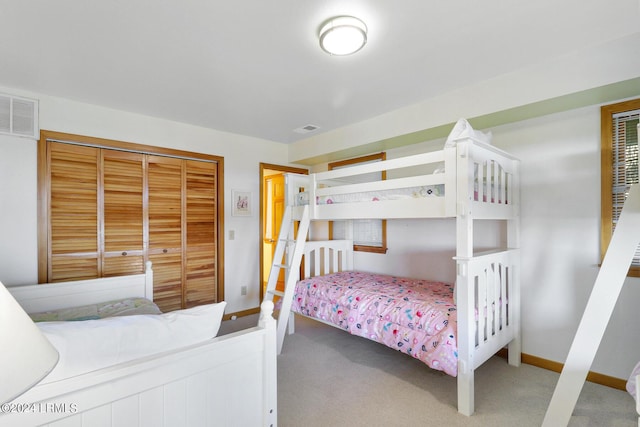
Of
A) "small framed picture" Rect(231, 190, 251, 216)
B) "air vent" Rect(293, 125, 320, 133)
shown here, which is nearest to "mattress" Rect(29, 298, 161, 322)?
"small framed picture" Rect(231, 190, 251, 216)

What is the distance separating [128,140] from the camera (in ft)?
10.0

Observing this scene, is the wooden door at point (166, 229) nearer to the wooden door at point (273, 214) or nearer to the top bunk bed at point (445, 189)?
the top bunk bed at point (445, 189)

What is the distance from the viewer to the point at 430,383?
2.29m

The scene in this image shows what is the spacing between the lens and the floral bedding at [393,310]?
204 cm

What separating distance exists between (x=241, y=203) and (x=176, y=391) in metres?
2.96

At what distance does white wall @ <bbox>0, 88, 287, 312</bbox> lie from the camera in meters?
2.49

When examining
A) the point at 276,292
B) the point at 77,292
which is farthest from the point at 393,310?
the point at 77,292

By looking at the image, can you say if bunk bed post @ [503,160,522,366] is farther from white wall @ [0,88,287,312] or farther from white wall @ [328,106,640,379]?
white wall @ [0,88,287,312]

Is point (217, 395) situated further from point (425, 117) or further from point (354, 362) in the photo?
point (425, 117)

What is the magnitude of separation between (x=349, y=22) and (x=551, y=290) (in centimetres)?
248

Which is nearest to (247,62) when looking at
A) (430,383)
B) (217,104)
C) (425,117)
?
(217,104)

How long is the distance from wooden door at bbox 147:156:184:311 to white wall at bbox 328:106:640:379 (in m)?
A: 3.20

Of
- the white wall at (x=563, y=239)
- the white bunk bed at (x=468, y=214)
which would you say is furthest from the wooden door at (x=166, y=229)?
the white wall at (x=563, y=239)

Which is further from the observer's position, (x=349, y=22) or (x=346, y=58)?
(x=346, y=58)
